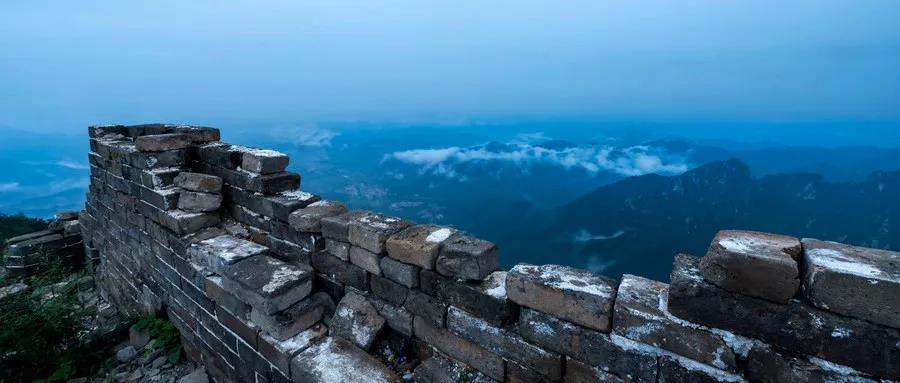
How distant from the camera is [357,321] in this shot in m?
3.30

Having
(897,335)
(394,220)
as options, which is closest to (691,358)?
(897,335)

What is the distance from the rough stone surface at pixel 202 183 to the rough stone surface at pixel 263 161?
363 mm

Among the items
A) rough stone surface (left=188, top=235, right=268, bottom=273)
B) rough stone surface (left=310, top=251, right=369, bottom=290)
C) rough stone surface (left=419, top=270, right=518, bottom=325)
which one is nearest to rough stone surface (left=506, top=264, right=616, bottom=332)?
rough stone surface (left=419, top=270, right=518, bottom=325)

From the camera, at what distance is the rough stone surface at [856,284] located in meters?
1.67

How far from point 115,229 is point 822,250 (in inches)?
294

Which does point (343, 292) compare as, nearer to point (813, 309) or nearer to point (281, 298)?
point (281, 298)

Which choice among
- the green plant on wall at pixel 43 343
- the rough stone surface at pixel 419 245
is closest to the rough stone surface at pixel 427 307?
the rough stone surface at pixel 419 245

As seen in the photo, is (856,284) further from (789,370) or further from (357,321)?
(357,321)

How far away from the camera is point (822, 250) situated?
6.59ft

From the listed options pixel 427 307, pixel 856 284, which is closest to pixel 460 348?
pixel 427 307

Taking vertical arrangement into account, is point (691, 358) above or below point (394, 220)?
below

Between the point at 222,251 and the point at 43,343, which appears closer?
the point at 222,251

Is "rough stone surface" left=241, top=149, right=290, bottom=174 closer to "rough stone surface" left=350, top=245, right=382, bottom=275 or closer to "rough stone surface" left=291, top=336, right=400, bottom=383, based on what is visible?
"rough stone surface" left=350, top=245, right=382, bottom=275

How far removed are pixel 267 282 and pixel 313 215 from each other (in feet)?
2.17
